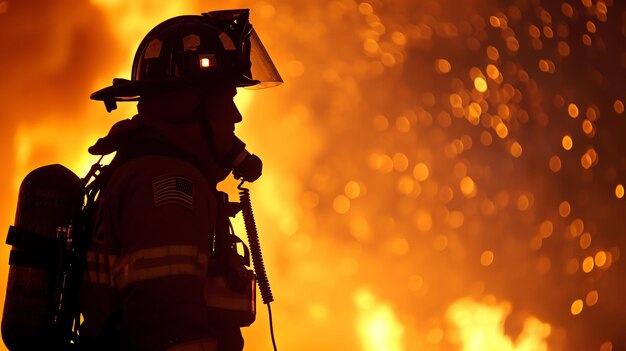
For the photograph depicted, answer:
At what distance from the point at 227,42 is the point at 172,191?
0.41 metres

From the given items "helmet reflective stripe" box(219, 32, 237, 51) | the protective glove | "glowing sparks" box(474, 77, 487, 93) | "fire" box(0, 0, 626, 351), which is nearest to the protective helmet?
"helmet reflective stripe" box(219, 32, 237, 51)

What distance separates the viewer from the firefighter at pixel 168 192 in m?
1.13

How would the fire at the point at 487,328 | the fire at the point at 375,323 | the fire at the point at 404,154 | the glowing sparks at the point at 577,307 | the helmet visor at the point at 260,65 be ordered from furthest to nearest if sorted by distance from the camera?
1. the glowing sparks at the point at 577,307
2. the fire at the point at 487,328
3. the fire at the point at 375,323
4. the fire at the point at 404,154
5. the helmet visor at the point at 260,65

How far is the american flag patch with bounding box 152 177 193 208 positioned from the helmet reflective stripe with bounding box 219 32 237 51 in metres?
0.36

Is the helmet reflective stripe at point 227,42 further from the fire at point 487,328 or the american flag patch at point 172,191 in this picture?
the fire at point 487,328

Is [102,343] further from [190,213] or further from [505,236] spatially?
[505,236]

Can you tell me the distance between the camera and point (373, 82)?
315 cm

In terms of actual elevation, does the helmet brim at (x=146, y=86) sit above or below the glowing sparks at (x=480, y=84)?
below

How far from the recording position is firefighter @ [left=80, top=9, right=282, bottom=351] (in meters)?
1.13

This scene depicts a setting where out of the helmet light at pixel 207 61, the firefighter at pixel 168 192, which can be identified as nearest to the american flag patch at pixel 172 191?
the firefighter at pixel 168 192

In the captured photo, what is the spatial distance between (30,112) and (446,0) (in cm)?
173

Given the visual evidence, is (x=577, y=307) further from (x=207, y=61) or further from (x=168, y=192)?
(x=168, y=192)

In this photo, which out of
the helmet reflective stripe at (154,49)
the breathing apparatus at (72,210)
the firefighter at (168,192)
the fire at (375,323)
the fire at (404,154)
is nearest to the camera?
the firefighter at (168,192)

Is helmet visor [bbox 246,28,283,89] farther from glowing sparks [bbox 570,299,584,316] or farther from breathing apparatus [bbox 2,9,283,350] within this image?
glowing sparks [bbox 570,299,584,316]
